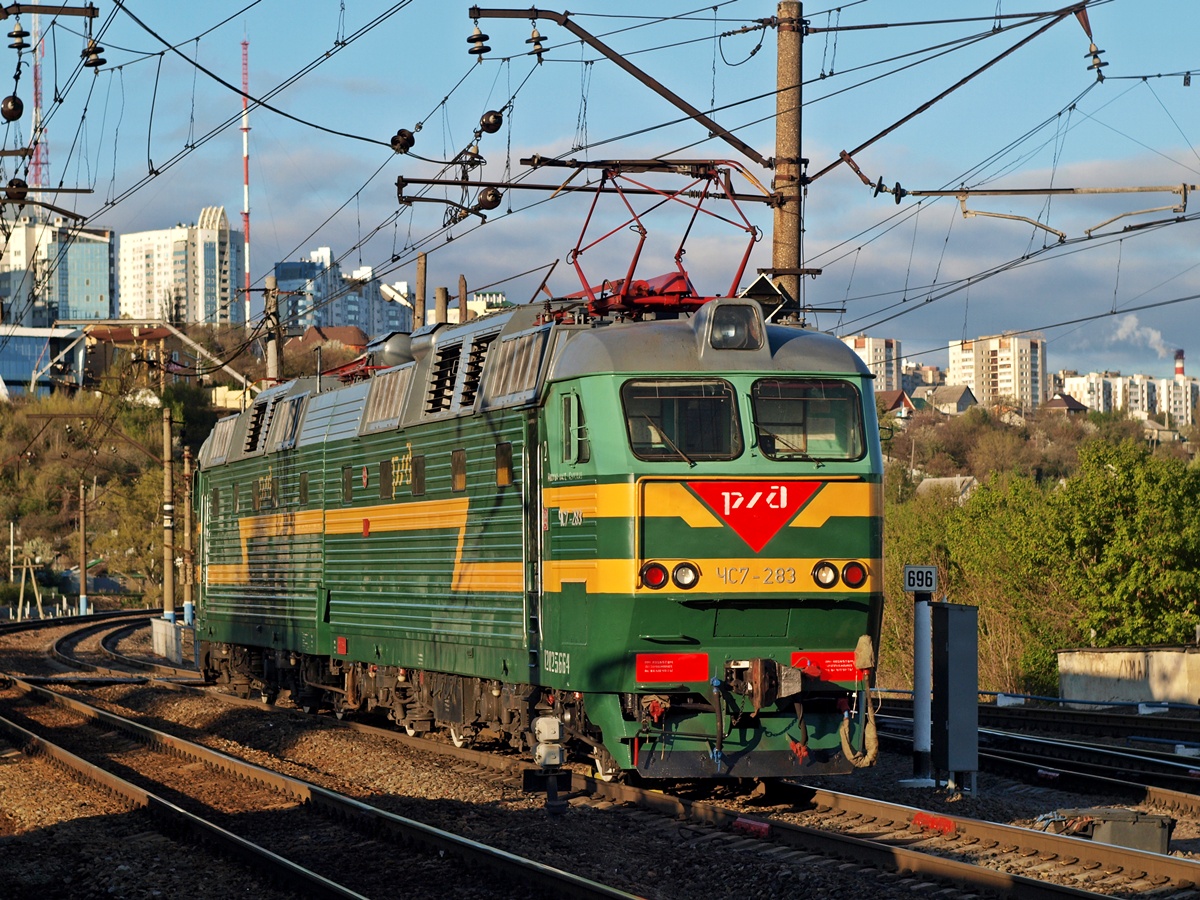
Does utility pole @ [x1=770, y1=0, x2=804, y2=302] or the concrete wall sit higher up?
utility pole @ [x1=770, y1=0, x2=804, y2=302]

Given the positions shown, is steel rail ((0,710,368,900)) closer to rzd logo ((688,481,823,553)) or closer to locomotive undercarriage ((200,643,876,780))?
locomotive undercarriage ((200,643,876,780))

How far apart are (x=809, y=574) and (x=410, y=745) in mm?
6490

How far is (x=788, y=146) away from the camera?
1656cm

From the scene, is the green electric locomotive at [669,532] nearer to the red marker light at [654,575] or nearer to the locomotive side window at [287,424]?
the red marker light at [654,575]

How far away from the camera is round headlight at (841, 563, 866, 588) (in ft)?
40.7

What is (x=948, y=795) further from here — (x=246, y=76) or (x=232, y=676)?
(x=246, y=76)

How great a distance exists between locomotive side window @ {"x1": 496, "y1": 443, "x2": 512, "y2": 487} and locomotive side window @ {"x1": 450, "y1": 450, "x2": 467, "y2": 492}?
895 mm

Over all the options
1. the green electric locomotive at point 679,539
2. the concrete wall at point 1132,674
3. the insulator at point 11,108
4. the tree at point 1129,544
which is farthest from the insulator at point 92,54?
the tree at point 1129,544

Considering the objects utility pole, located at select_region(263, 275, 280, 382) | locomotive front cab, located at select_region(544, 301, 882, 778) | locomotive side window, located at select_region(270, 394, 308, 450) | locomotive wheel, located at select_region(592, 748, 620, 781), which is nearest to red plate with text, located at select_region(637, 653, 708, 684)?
locomotive front cab, located at select_region(544, 301, 882, 778)

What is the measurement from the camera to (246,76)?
→ 363 feet

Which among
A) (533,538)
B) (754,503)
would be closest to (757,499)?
(754,503)

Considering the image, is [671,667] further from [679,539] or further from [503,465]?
[503,465]

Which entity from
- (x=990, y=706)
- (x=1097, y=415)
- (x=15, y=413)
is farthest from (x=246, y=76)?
(x=990, y=706)

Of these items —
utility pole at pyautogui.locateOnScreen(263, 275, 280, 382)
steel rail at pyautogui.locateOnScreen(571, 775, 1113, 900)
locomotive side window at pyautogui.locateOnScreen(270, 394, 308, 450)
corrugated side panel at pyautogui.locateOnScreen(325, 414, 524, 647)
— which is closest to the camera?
steel rail at pyautogui.locateOnScreen(571, 775, 1113, 900)
